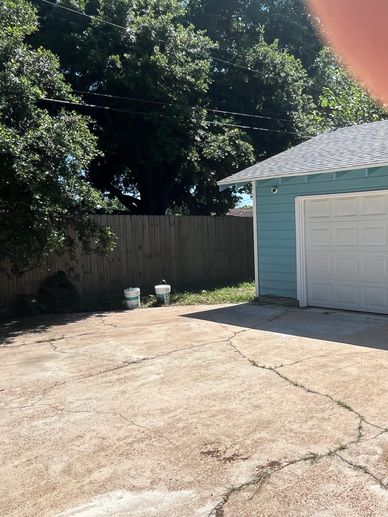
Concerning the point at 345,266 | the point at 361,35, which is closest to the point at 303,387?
the point at 345,266

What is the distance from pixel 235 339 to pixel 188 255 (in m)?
6.49

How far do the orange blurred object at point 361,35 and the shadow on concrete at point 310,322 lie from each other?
1010 centimetres

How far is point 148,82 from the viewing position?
13062mm

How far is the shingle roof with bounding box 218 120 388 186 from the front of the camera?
26.8ft

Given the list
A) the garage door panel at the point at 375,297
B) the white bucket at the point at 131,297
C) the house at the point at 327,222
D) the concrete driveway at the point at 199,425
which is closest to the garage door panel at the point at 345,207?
the house at the point at 327,222

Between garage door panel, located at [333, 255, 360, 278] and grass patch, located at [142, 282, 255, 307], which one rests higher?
garage door panel, located at [333, 255, 360, 278]

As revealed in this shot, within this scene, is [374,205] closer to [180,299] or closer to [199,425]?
[180,299]

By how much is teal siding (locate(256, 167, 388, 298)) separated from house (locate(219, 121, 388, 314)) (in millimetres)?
18

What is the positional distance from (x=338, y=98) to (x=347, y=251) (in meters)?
13.9

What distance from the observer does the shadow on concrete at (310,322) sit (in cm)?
687

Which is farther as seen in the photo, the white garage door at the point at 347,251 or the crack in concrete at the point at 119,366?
the white garage door at the point at 347,251

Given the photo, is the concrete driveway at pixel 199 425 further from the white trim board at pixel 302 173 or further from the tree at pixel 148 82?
the tree at pixel 148 82

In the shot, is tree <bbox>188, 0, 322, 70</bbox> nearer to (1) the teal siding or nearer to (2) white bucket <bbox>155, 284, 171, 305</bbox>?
(1) the teal siding

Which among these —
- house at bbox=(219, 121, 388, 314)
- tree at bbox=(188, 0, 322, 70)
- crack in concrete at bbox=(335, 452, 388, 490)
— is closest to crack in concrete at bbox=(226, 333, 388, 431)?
crack in concrete at bbox=(335, 452, 388, 490)
